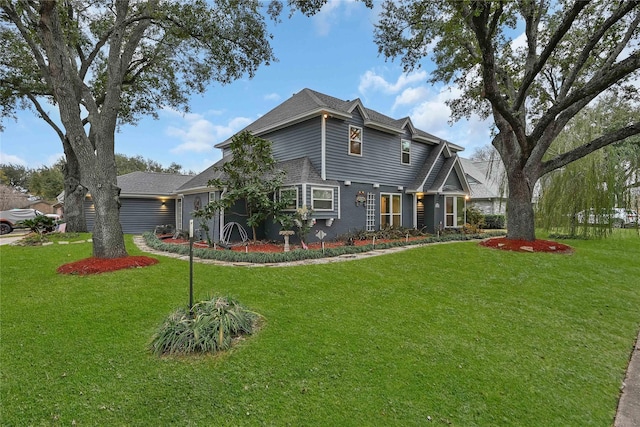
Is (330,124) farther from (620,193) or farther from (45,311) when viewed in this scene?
(620,193)

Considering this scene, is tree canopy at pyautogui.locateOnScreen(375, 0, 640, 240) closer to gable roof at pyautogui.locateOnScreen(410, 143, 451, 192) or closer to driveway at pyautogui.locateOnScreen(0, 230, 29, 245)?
gable roof at pyautogui.locateOnScreen(410, 143, 451, 192)

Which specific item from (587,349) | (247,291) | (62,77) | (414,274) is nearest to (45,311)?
(247,291)

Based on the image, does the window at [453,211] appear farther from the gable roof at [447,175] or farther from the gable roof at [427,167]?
the gable roof at [427,167]

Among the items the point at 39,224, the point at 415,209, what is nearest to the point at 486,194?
the point at 415,209

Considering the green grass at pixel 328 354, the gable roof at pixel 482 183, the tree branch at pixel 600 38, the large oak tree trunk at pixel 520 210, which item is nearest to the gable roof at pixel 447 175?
the large oak tree trunk at pixel 520 210

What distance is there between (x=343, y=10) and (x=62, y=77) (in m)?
9.43

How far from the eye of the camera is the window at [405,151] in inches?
623

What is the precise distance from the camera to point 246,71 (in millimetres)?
10000

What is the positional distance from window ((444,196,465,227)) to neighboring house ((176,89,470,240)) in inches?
2.3

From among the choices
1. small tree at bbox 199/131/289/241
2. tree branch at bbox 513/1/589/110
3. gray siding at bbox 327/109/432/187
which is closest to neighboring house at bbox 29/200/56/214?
small tree at bbox 199/131/289/241

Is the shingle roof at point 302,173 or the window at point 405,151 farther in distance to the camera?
the window at point 405,151

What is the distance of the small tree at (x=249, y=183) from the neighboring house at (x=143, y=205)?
9009 millimetres

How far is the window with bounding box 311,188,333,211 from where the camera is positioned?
11.6 meters

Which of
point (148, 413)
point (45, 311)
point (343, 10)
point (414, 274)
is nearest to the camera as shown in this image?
point (148, 413)
